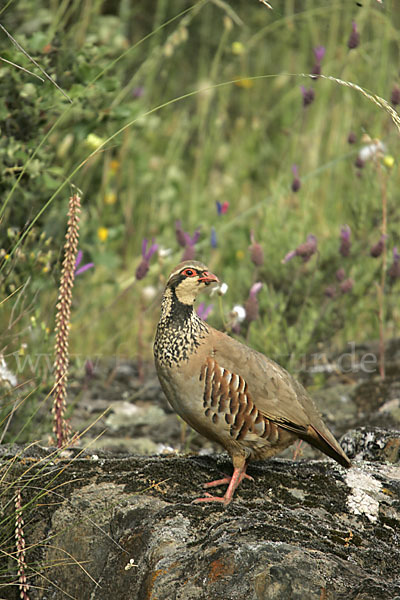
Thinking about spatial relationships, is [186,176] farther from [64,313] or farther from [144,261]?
[64,313]

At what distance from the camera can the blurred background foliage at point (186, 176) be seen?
14.6ft

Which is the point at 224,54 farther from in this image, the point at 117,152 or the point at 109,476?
the point at 109,476

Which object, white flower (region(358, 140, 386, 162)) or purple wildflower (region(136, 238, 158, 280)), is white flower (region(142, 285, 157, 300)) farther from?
white flower (region(358, 140, 386, 162))

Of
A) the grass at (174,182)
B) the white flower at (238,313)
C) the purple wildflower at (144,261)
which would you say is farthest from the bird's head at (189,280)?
the purple wildflower at (144,261)

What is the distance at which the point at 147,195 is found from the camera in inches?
282

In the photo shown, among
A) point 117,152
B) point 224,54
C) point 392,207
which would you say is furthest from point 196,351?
point 224,54

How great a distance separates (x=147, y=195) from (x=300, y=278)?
2109 millimetres

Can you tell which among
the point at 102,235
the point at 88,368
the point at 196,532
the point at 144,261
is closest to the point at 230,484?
the point at 196,532

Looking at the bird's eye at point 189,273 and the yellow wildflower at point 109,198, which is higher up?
the bird's eye at point 189,273

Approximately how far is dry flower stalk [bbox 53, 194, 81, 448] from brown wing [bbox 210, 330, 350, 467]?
0.64 m

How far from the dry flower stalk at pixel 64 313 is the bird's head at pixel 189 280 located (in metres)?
0.43

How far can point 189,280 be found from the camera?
3.35 metres

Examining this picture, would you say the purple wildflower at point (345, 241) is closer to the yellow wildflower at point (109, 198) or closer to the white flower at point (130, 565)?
the yellow wildflower at point (109, 198)

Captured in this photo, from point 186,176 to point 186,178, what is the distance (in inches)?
3.6
